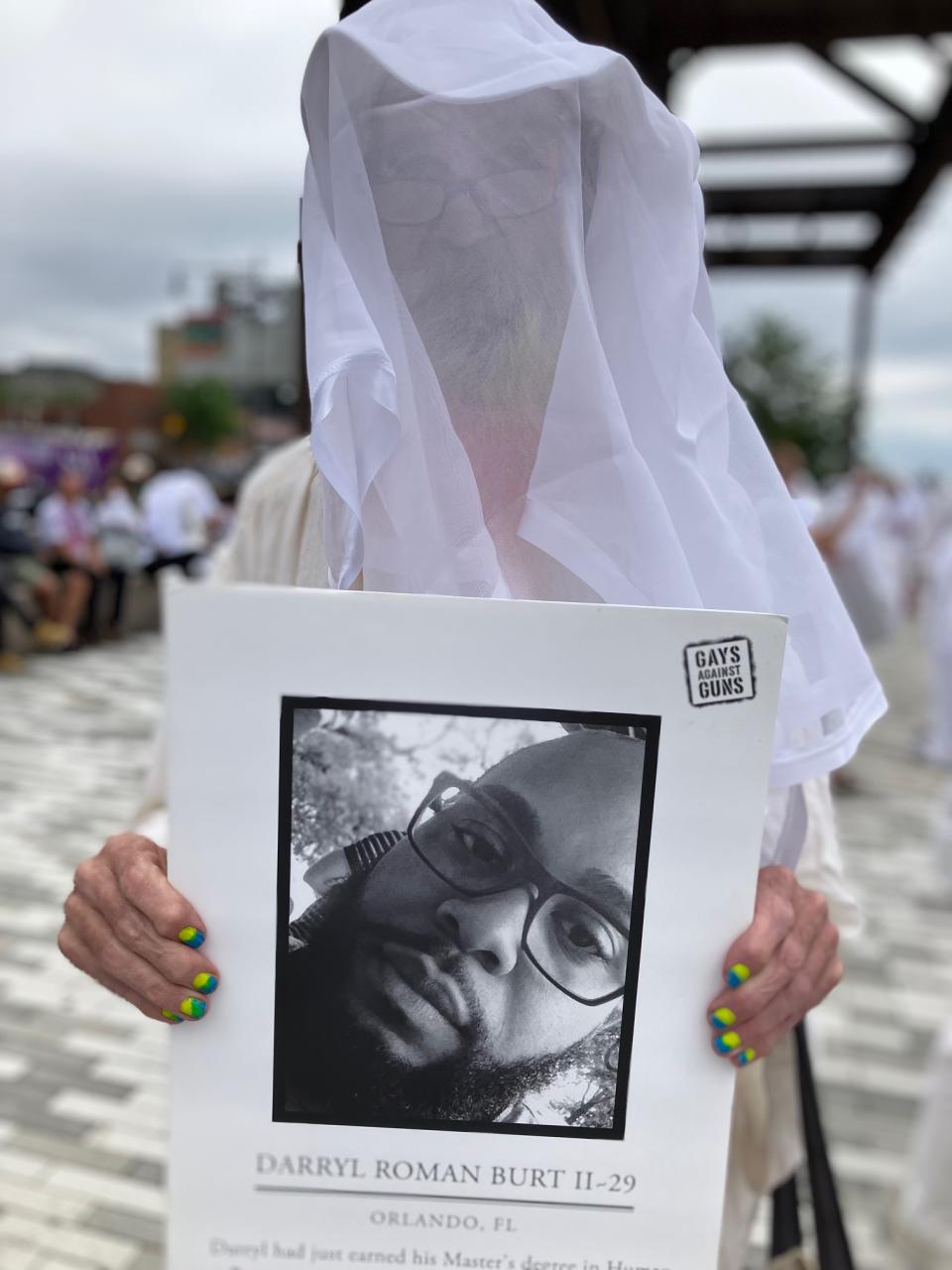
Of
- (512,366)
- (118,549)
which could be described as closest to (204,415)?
(118,549)

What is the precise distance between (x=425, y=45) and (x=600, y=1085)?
694mm

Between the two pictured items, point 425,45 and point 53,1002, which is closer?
point 425,45

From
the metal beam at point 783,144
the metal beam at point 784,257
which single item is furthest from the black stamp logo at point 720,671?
the metal beam at point 784,257

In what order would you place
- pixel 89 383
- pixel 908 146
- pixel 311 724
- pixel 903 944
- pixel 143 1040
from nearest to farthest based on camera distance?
pixel 311 724 → pixel 143 1040 → pixel 903 944 → pixel 908 146 → pixel 89 383

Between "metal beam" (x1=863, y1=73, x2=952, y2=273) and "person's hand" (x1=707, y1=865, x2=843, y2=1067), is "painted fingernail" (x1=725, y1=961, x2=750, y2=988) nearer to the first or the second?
"person's hand" (x1=707, y1=865, x2=843, y2=1067)

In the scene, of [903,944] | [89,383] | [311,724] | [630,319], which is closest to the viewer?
[311,724]

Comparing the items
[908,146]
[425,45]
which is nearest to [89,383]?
[908,146]

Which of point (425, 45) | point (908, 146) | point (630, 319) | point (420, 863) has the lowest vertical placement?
point (420, 863)

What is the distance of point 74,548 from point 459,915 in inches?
331

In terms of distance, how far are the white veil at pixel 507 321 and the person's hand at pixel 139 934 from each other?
0.81ft

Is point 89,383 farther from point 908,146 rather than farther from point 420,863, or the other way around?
point 420,863

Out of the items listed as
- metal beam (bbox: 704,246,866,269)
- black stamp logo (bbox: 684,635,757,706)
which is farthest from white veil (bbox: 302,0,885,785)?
metal beam (bbox: 704,246,866,269)

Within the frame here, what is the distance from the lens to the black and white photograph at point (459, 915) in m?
0.65

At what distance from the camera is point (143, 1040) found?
2.71 m
